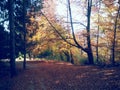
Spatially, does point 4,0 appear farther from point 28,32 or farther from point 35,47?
point 35,47

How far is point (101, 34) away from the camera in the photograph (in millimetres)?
27000

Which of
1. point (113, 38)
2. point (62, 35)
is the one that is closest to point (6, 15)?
point (62, 35)

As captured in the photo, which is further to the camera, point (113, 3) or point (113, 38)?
point (113, 38)

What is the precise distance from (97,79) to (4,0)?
1184 centimetres

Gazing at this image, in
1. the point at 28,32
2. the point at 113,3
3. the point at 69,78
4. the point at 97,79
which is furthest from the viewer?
the point at 28,32

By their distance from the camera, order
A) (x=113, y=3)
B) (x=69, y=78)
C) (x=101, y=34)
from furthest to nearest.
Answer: (x=101, y=34)
(x=113, y=3)
(x=69, y=78)

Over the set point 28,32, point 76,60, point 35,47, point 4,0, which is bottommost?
point 76,60

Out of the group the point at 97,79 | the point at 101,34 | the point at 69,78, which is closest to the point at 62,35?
the point at 101,34

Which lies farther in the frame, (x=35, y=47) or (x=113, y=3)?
(x=35, y=47)

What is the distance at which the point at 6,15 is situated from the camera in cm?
2027

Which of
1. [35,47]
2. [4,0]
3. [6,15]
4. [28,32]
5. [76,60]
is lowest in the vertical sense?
[76,60]

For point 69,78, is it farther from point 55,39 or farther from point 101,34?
point 101,34

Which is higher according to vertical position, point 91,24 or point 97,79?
point 91,24

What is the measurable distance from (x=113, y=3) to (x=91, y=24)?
167 inches
